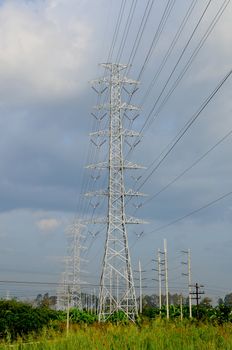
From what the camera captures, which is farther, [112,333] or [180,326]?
[180,326]

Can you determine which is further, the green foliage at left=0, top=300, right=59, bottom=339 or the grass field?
the green foliage at left=0, top=300, right=59, bottom=339

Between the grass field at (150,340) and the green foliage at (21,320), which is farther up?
the grass field at (150,340)

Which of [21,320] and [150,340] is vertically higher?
[150,340]

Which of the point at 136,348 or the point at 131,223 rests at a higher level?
the point at 131,223

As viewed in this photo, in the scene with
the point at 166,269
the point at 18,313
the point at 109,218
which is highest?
the point at 109,218

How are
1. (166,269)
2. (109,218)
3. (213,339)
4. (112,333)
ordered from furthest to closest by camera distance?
1. (166,269)
2. (109,218)
3. (112,333)
4. (213,339)

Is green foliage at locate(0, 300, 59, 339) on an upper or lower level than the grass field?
lower

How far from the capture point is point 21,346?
10.5 meters

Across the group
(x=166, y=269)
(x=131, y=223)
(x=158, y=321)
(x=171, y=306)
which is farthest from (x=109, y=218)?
(x=158, y=321)

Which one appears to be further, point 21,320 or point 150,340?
point 21,320

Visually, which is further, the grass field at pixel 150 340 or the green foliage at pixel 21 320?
the green foliage at pixel 21 320

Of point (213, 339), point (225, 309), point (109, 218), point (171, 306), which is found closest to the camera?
point (213, 339)

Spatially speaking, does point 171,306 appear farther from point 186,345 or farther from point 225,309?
point 186,345

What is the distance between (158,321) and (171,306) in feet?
104
